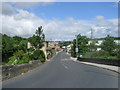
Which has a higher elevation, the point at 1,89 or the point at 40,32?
the point at 40,32

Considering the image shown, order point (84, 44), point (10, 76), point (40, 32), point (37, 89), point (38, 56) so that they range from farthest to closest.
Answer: point (84, 44) → point (40, 32) → point (38, 56) → point (10, 76) → point (37, 89)

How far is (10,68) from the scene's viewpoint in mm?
13664

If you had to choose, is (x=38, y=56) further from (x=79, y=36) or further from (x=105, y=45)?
(x=105, y=45)

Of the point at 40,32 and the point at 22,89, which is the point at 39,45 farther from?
the point at 22,89

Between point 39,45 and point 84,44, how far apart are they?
23796 millimetres

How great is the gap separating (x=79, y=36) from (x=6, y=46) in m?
29.3

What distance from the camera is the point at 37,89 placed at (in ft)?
28.8

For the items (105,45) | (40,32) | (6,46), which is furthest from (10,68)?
(105,45)

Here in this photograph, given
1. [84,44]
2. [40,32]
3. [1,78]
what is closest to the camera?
[1,78]

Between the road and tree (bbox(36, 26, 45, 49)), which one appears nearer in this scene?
the road

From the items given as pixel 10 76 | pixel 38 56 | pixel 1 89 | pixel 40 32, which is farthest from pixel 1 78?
pixel 40 32

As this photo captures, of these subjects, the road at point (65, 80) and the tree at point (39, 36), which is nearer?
the road at point (65, 80)

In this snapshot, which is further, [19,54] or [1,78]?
[19,54]

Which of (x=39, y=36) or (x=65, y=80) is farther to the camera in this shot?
(x=39, y=36)
